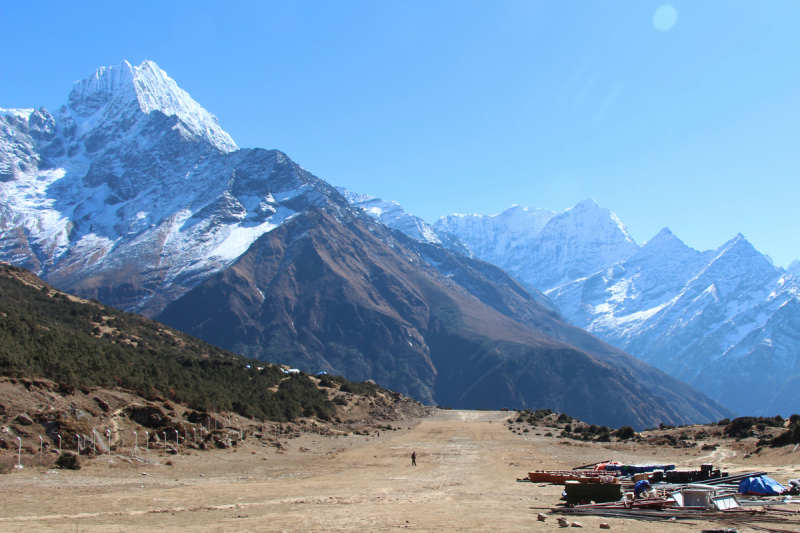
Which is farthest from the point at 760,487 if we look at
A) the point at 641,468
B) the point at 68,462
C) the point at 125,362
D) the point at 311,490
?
the point at 125,362

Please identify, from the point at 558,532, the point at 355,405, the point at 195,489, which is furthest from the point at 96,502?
the point at 355,405

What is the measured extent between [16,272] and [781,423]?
311 ft

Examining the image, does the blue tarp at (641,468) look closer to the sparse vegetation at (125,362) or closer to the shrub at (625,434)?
the shrub at (625,434)

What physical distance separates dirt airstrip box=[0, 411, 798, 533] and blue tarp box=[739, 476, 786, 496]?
5.81 metres

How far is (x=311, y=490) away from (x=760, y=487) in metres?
19.2

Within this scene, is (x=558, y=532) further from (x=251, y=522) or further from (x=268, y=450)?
(x=268, y=450)

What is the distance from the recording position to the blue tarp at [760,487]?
22.3 meters

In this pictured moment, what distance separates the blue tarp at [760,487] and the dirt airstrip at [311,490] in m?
5.81

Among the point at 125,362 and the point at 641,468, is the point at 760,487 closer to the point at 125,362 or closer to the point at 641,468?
the point at 641,468

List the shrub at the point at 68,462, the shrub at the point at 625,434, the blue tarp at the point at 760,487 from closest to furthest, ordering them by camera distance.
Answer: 1. the blue tarp at the point at 760,487
2. the shrub at the point at 68,462
3. the shrub at the point at 625,434

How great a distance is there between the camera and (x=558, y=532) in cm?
1725

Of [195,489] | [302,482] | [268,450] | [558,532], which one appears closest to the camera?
[558,532]

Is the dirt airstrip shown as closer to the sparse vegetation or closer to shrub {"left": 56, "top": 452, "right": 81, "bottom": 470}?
shrub {"left": 56, "top": 452, "right": 81, "bottom": 470}

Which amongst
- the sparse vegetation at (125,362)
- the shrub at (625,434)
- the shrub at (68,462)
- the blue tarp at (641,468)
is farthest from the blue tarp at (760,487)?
the sparse vegetation at (125,362)
